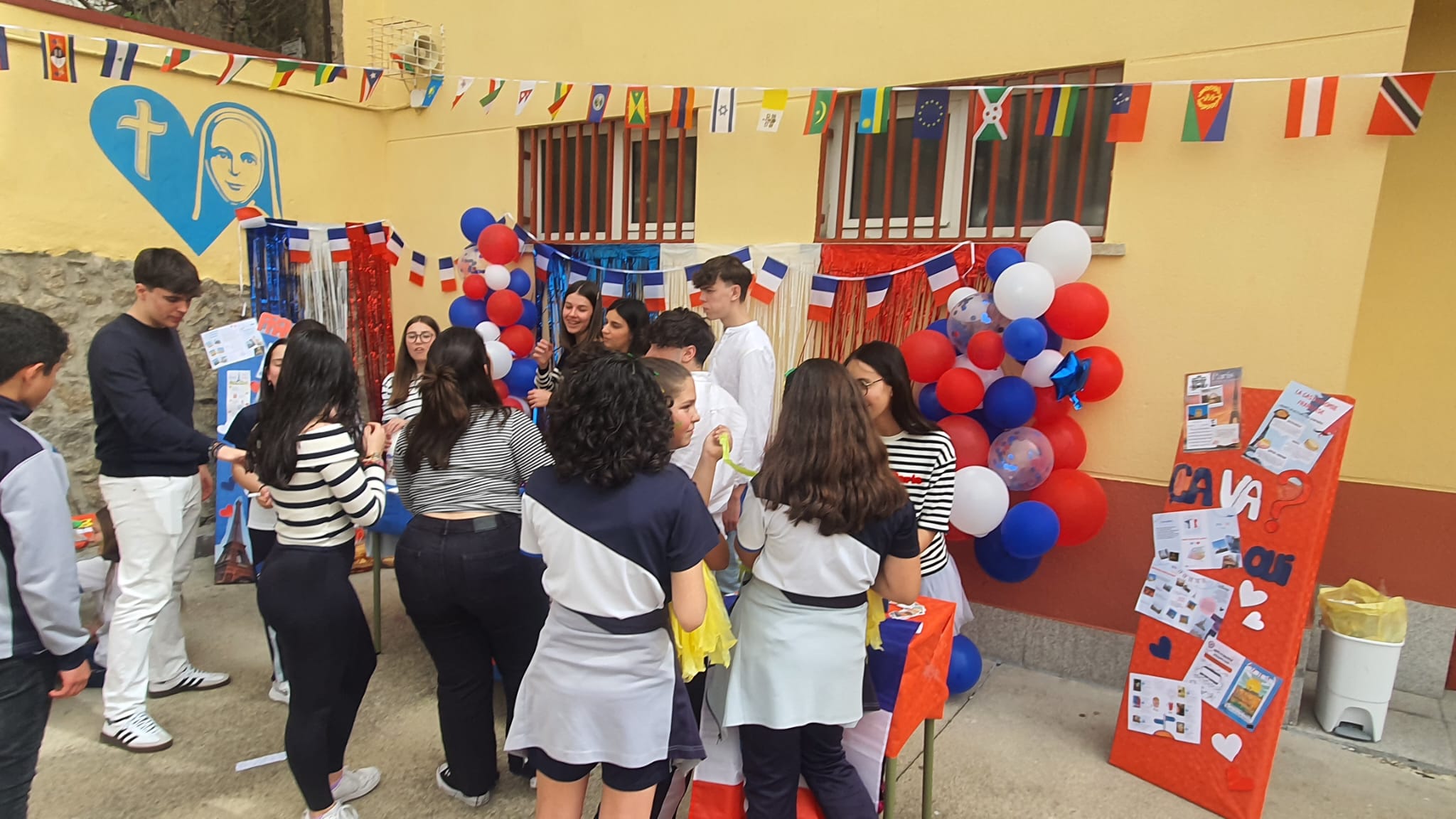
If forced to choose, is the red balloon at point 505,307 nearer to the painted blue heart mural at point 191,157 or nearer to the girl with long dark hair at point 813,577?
the painted blue heart mural at point 191,157

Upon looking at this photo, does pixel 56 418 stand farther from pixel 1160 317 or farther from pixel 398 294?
pixel 1160 317

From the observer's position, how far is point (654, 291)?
4895mm

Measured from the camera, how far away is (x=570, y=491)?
1914mm

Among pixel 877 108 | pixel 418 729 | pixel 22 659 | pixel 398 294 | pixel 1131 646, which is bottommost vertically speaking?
pixel 418 729

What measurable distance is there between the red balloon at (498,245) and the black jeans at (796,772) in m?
3.75

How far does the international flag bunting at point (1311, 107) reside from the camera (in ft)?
10.2

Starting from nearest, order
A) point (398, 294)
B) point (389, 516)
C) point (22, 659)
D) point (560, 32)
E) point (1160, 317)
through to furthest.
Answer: point (22, 659)
point (1160, 317)
point (389, 516)
point (560, 32)
point (398, 294)

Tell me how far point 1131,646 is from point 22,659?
3.94m

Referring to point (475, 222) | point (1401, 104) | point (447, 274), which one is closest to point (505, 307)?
point (475, 222)

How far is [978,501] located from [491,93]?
11.2 feet

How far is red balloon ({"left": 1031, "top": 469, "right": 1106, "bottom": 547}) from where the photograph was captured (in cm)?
343

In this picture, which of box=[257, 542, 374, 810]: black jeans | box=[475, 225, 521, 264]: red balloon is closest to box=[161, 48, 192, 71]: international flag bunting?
box=[475, 225, 521, 264]: red balloon

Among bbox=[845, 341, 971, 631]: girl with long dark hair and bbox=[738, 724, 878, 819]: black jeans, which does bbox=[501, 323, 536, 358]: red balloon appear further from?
bbox=[738, 724, 878, 819]: black jeans

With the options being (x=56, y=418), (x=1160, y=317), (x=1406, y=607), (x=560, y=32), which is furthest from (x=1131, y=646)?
(x=56, y=418)
